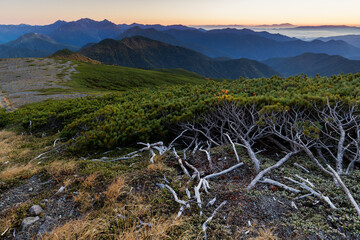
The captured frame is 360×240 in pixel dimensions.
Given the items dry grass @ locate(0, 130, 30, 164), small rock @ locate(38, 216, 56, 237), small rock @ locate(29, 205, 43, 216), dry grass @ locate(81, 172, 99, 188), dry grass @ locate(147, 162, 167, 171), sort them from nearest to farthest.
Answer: small rock @ locate(38, 216, 56, 237) → small rock @ locate(29, 205, 43, 216) → dry grass @ locate(81, 172, 99, 188) → dry grass @ locate(147, 162, 167, 171) → dry grass @ locate(0, 130, 30, 164)

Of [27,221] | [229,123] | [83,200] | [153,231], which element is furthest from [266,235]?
[229,123]

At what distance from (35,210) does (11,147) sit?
10.2 metres

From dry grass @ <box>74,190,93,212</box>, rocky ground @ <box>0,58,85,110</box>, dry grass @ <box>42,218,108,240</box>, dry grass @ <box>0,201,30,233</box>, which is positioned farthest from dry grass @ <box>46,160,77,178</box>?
rocky ground @ <box>0,58,85,110</box>

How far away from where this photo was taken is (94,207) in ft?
14.8

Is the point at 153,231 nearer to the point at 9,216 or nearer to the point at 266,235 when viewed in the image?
the point at 266,235

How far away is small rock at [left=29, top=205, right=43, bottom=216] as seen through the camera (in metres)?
4.30

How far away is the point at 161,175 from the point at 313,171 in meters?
4.63

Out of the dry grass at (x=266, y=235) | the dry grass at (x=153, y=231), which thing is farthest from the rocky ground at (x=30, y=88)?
the dry grass at (x=266, y=235)

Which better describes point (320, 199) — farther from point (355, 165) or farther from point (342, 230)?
point (355, 165)

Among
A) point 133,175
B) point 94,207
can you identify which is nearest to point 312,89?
point 133,175

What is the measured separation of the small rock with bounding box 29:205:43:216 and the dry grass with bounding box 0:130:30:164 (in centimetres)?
679

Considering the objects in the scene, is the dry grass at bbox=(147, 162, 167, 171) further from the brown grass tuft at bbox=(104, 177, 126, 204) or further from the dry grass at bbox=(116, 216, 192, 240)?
the dry grass at bbox=(116, 216, 192, 240)

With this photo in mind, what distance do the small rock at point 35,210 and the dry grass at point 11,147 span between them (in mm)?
6792

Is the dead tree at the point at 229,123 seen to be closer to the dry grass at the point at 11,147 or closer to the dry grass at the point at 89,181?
the dry grass at the point at 89,181
